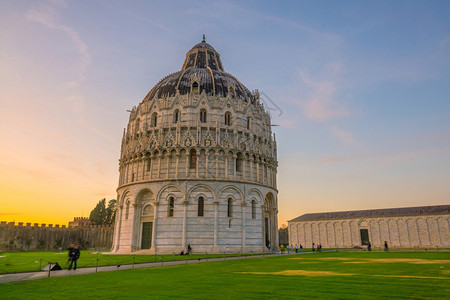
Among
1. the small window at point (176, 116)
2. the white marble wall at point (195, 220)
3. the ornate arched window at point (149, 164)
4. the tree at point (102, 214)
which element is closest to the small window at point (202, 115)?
the small window at point (176, 116)

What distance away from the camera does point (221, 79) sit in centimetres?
5000

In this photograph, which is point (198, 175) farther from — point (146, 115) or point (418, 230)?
point (418, 230)

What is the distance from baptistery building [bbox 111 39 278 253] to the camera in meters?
39.7

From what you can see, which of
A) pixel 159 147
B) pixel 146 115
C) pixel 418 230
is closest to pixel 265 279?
pixel 159 147

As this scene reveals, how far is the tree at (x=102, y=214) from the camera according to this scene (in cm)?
9100

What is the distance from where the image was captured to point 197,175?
134ft

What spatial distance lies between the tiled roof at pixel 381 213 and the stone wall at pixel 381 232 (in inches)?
31.6

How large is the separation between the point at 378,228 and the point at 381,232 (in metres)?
1.03

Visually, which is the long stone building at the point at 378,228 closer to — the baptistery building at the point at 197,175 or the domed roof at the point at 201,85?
the baptistery building at the point at 197,175

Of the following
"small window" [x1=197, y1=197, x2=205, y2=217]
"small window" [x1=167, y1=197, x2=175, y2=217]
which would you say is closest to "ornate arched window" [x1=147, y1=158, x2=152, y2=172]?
"small window" [x1=167, y1=197, x2=175, y2=217]

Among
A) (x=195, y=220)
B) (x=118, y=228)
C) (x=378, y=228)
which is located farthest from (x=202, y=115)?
(x=378, y=228)

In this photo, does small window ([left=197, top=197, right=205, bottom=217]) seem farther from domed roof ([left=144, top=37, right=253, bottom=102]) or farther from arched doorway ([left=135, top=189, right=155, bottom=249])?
domed roof ([left=144, top=37, right=253, bottom=102])

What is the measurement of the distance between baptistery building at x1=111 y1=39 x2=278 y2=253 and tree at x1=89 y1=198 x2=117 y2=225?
164 feet

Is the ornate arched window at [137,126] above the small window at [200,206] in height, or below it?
above
